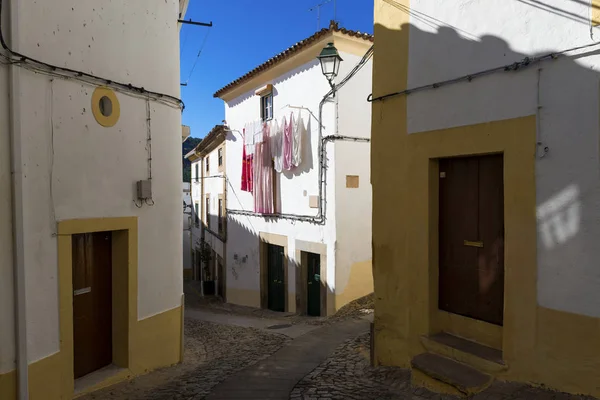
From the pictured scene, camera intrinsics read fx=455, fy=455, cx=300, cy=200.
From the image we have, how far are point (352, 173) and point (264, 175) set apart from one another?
11.1ft

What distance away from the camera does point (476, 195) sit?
4.59 metres

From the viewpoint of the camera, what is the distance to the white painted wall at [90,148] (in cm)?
449

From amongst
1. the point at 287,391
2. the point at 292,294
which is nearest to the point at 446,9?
the point at 287,391

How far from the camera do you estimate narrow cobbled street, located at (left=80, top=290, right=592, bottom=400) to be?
15.4ft

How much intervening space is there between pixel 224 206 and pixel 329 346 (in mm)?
11217

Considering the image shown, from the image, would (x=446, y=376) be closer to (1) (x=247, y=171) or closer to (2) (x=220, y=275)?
(1) (x=247, y=171)

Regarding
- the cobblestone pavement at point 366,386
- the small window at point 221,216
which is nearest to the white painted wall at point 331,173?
the small window at point 221,216

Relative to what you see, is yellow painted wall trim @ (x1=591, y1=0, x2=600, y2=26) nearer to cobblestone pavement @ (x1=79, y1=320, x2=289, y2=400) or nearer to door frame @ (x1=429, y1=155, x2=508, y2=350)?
door frame @ (x1=429, y1=155, x2=508, y2=350)

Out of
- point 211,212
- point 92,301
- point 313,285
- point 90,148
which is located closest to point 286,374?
point 92,301

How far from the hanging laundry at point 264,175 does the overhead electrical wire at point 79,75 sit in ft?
22.9

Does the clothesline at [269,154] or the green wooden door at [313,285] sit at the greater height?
the clothesline at [269,154]

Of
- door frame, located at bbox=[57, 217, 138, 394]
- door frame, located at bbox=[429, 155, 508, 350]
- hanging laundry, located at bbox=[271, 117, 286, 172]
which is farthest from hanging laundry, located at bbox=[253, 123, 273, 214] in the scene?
door frame, located at bbox=[429, 155, 508, 350]

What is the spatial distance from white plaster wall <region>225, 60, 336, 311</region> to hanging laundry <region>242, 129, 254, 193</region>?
316 mm

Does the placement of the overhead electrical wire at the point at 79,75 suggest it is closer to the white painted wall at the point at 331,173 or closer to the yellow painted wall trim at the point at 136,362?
the yellow painted wall trim at the point at 136,362
